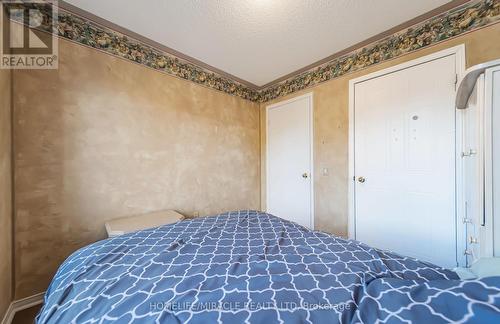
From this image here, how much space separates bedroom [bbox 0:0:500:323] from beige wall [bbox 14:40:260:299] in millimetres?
13

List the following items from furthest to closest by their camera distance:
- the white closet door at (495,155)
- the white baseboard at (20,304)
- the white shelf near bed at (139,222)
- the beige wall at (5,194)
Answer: the white shelf near bed at (139,222)
the white baseboard at (20,304)
the beige wall at (5,194)
the white closet door at (495,155)

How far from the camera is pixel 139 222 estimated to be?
72.3 inches

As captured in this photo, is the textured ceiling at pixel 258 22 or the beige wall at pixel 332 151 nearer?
the textured ceiling at pixel 258 22

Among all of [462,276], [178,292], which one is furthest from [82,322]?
[462,276]

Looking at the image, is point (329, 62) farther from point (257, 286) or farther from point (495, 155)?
point (257, 286)

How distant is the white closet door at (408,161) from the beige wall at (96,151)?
1.88 metres

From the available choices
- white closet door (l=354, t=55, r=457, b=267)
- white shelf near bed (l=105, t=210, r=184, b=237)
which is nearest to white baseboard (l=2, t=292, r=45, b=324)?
white shelf near bed (l=105, t=210, r=184, b=237)

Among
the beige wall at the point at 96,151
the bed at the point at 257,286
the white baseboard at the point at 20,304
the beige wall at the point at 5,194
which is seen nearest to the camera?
the bed at the point at 257,286

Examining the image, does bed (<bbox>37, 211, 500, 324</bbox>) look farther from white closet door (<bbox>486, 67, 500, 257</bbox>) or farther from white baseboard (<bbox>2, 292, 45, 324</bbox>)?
white baseboard (<bbox>2, 292, 45, 324</bbox>)

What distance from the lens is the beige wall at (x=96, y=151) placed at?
1.52m

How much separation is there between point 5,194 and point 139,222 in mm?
876

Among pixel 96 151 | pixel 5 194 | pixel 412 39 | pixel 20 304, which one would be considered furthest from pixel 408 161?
pixel 20 304

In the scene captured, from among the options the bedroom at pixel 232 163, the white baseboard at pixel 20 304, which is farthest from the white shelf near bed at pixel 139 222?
the white baseboard at pixel 20 304

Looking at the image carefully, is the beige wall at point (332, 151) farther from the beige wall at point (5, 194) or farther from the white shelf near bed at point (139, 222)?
the beige wall at point (5, 194)
